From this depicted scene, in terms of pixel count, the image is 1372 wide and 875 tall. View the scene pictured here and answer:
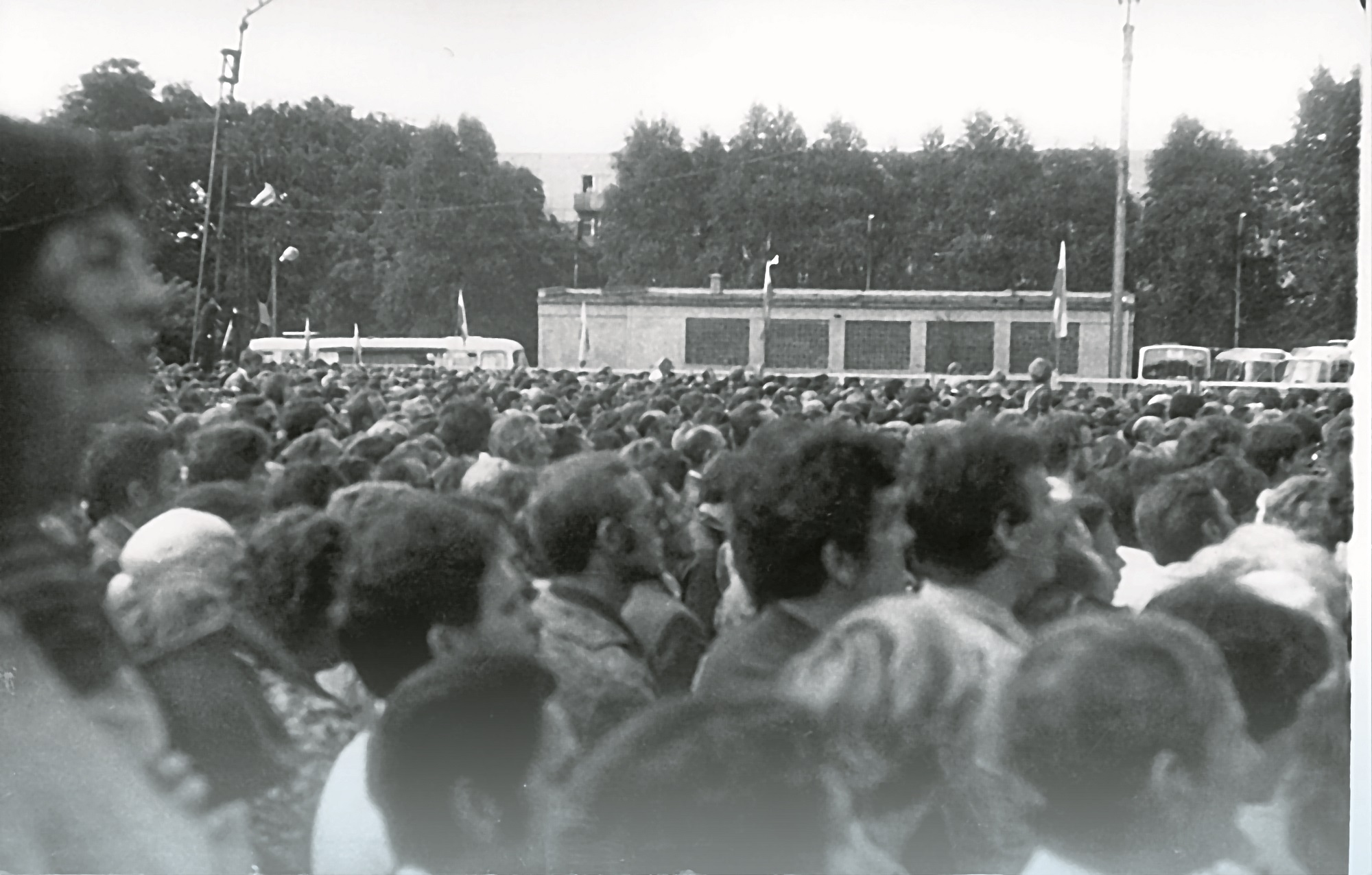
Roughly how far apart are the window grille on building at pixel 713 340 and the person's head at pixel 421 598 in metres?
1.55

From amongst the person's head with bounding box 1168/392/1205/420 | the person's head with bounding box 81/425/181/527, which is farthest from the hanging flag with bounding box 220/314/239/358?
the person's head with bounding box 1168/392/1205/420

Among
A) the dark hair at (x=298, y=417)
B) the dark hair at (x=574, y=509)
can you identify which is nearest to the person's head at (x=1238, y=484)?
the dark hair at (x=574, y=509)

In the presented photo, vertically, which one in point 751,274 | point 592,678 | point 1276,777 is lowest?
point 1276,777

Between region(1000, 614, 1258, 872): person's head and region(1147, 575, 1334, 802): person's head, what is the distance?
8cm

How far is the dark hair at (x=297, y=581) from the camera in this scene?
3.42 m

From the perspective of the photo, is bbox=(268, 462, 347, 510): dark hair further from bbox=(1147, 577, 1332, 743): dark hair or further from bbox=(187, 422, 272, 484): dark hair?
bbox=(1147, 577, 1332, 743): dark hair

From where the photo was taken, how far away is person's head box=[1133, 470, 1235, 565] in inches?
157

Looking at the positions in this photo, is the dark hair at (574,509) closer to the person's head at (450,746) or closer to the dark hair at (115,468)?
the person's head at (450,746)

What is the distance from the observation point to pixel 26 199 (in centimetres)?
413

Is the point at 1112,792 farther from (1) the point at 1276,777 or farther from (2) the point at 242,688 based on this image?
(2) the point at 242,688

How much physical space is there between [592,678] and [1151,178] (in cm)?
239

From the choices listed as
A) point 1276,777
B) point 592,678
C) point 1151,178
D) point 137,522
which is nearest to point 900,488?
point 592,678

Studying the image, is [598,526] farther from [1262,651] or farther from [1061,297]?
[1061,297]

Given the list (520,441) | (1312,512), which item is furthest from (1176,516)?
(520,441)
